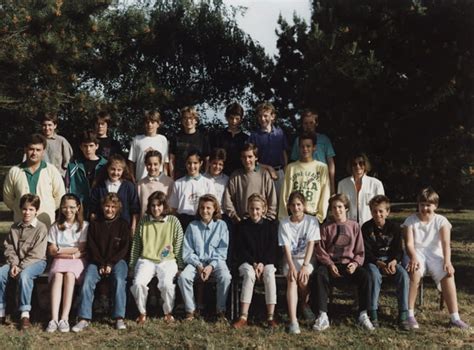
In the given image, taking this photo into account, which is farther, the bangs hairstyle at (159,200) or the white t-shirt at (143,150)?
the white t-shirt at (143,150)

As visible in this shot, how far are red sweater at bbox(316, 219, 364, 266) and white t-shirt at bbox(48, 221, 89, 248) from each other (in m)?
2.48

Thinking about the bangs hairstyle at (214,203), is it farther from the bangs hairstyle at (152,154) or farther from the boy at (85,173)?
the boy at (85,173)

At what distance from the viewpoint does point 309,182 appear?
6.11m

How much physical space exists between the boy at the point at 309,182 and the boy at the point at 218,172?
2.26 ft

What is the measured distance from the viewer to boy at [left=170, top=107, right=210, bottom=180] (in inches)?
257

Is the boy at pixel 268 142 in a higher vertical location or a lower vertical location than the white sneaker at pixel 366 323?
higher

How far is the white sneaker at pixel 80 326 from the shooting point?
5.21 meters

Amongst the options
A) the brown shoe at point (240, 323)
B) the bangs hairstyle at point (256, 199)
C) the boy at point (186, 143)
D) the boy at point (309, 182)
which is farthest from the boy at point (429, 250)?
the boy at point (186, 143)

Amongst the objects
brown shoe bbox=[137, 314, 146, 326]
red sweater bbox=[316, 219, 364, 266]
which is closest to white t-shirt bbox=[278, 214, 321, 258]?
red sweater bbox=[316, 219, 364, 266]

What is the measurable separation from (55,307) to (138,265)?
0.89 meters

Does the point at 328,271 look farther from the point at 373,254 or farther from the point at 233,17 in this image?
the point at 233,17

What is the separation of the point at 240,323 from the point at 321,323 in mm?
780

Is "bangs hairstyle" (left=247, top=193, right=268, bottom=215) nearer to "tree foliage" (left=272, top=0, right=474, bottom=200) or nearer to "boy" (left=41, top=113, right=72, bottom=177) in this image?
"tree foliage" (left=272, top=0, right=474, bottom=200)

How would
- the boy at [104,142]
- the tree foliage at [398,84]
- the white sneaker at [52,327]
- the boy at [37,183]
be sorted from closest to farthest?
the white sneaker at [52,327]
the boy at [37,183]
the boy at [104,142]
the tree foliage at [398,84]
